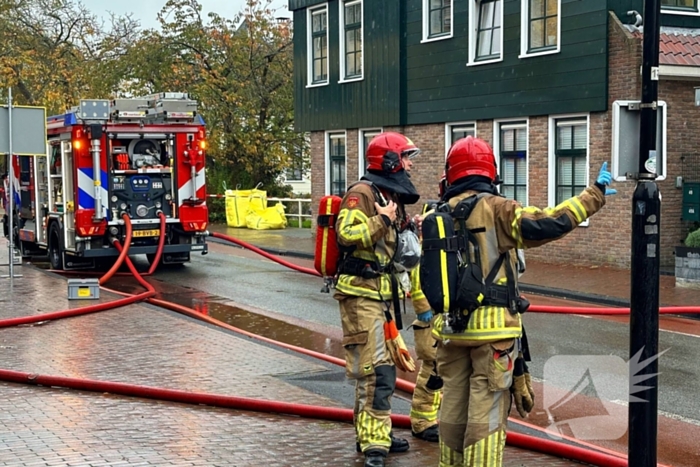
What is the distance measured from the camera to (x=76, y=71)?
4028 cm

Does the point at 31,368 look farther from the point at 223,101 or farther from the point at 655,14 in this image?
the point at 223,101

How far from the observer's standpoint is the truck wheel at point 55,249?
16875 millimetres

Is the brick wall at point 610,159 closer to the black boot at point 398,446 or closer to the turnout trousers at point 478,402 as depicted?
the black boot at point 398,446

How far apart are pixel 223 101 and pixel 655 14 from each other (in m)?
27.6

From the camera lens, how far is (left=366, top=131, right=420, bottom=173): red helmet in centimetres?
575

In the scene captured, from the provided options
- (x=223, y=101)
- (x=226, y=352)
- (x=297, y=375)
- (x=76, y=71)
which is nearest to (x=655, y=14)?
(x=297, y=375)

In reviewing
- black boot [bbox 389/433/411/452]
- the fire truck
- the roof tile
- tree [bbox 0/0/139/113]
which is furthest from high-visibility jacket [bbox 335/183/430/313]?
tree [bbox 0/0/139/113]

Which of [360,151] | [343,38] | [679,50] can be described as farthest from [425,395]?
[343,38]

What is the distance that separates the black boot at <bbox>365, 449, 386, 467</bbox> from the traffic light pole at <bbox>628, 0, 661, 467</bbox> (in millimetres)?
1349

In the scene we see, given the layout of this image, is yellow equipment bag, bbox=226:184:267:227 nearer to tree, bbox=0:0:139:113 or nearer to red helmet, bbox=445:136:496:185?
tree, bbox=0:0:139:113

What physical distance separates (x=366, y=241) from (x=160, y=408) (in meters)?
2.33

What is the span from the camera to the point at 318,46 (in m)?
25.1

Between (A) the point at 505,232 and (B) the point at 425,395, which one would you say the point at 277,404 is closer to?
(B) the point at 425,395

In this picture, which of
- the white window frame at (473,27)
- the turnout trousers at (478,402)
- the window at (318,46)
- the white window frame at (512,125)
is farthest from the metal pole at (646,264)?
the window at (318,46)
